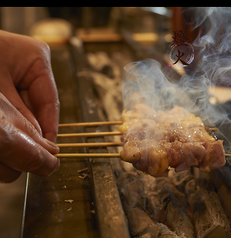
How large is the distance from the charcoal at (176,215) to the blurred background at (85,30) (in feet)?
5.28

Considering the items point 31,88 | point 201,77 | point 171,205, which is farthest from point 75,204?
point 201,77

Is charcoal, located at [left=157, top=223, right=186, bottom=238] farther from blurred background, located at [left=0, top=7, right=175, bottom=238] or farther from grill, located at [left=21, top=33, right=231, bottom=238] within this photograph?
blurred background, located at [left=0, top=7, right=175, bottom=238]

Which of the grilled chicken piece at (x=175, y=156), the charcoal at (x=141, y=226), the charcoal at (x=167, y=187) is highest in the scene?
the grilled chicken piece at (x=175, y=156)

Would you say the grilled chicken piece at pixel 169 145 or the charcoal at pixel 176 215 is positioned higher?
the grilled chicken piece at pixel 169 145

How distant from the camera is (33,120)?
8.90ft

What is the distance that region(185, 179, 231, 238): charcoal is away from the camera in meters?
2.49

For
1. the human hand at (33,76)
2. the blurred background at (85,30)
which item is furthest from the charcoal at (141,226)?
the human hand at (33,76)

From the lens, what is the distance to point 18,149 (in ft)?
6.48

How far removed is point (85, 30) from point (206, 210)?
6956 millimetres

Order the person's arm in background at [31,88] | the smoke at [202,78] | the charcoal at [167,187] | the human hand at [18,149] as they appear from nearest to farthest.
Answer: the human hand at [18,149], the person's arm in background at [31,88], the charcoal at [167,187], the smoke at [202,78]

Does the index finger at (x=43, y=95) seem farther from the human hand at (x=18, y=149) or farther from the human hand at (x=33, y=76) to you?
the human hand at (x=18, y=149)

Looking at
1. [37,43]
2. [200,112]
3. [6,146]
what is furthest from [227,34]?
[6,146]

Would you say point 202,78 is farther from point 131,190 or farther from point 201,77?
point 131,190

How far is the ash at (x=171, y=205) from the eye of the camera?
8.14 ft
